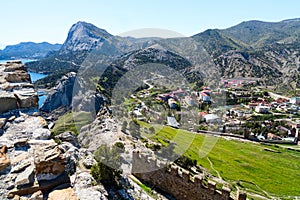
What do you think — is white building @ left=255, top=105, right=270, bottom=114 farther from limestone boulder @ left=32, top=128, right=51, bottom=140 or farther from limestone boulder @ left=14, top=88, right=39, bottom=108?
limestone boulder @ left=32, top=128, right=51, bottom=140

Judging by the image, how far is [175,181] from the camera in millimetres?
10852

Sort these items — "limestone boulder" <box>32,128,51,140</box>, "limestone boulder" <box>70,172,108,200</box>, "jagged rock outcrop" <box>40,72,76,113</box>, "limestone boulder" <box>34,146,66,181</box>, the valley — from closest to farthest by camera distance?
"limestone boulder" <box>34,146,66,181</box> < the valley < "limestone boulder" <box>32,128,51,140</box> < "limestone boulder" <box>70,172,108,200</box> < "jagged rock outcrop" <box>40,72,76,113</box>

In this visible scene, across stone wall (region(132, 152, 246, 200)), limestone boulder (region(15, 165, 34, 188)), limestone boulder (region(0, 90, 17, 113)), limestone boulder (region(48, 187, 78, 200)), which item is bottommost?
stone wall (region(132, 152, 246, 200))

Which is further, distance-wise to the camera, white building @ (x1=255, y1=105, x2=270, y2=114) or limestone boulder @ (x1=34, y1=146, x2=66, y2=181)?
white building @ (x1=255, y1=105, x2=270, y2=114)

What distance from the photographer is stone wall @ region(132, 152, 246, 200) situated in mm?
9906

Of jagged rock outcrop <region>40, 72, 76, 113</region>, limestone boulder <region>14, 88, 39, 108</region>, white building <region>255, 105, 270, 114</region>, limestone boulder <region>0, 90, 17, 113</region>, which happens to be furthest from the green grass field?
→ jagged rock outcrop <region>40, 72, 76, 113</region>

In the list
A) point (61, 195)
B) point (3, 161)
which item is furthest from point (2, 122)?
point (61, 195)

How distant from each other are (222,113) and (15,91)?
2928 inches

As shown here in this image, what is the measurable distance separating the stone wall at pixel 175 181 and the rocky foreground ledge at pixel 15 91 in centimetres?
695

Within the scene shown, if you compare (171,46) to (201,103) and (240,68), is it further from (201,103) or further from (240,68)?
(201,103)

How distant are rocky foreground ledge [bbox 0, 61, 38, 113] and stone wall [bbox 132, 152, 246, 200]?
6946mm

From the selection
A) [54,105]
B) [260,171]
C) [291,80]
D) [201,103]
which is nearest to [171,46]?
[291,80]

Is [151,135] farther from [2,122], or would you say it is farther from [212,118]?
[212,118]

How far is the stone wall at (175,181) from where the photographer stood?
9.91 metres
